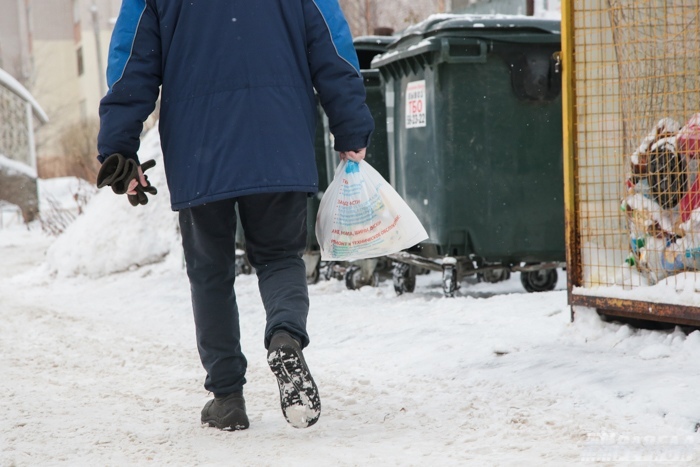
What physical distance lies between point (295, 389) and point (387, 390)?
0.99 metres

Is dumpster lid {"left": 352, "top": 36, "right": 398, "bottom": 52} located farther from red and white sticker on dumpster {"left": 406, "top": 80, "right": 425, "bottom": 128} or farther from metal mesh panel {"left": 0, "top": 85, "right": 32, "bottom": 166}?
metal mesh panel {"left": 0, "top": 85, "right": 32, "bottom": 166}

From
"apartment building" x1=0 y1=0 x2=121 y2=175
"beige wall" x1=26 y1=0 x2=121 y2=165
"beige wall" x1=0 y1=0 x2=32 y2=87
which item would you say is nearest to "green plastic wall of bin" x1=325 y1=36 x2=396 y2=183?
"beige wall" x1=26 y1=0 x2=121 y2=165

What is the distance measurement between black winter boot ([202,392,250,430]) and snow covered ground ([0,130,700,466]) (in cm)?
4

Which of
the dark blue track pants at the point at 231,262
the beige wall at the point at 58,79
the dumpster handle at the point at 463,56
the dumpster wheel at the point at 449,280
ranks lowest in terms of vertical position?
the dumpster wheel at the point at 449,280

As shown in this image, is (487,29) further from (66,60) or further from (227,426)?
(66,60)

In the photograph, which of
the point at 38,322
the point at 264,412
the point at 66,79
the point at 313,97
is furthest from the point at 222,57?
the point at 66,79

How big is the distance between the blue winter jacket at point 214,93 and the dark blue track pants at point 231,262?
110 mm

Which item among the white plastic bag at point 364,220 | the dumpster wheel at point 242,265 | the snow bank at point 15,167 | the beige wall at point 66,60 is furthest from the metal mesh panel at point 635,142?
the beige wall at point 66,60

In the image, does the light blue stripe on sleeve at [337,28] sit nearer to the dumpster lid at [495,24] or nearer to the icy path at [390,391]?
the icy path at [390,391]

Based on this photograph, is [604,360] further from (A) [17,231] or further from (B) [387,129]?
(A) [17,231]

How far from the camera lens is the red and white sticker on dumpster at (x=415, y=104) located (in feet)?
21.3

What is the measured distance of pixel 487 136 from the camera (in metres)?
6.42

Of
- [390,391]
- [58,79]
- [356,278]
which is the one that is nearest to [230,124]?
[390,391]

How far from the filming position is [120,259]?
9992 millimetres
